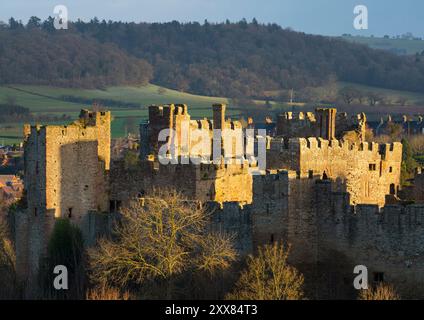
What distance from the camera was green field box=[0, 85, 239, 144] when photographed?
115m

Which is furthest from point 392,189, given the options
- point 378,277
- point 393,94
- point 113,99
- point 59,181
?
point 393,94

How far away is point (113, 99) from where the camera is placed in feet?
458

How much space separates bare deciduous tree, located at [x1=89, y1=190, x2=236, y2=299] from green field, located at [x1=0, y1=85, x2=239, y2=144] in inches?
2233

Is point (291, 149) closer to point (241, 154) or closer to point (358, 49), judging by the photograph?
point (241, 154)

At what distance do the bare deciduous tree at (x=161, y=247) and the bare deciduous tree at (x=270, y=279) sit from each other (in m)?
1.70

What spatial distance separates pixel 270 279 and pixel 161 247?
4685 millimetres

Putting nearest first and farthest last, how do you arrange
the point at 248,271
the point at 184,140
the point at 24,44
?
1. the point at 248,271
2. the point at 184,140
3. the point at 24,44

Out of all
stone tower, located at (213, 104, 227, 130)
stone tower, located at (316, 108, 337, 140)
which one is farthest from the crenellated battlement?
stone tower, located at (213, 104, 227, 130)

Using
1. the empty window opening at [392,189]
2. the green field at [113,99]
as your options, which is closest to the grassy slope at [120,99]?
the green field at [113,99]

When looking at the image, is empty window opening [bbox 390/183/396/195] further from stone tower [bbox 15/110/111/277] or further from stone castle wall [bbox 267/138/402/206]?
stone tower [bbox 15/110/111/277]

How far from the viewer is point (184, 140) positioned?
56.5 m

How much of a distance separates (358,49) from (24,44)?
36.9 meters

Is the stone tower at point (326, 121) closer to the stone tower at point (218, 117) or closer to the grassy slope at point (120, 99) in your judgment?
the stone tower at point (218, 117)
